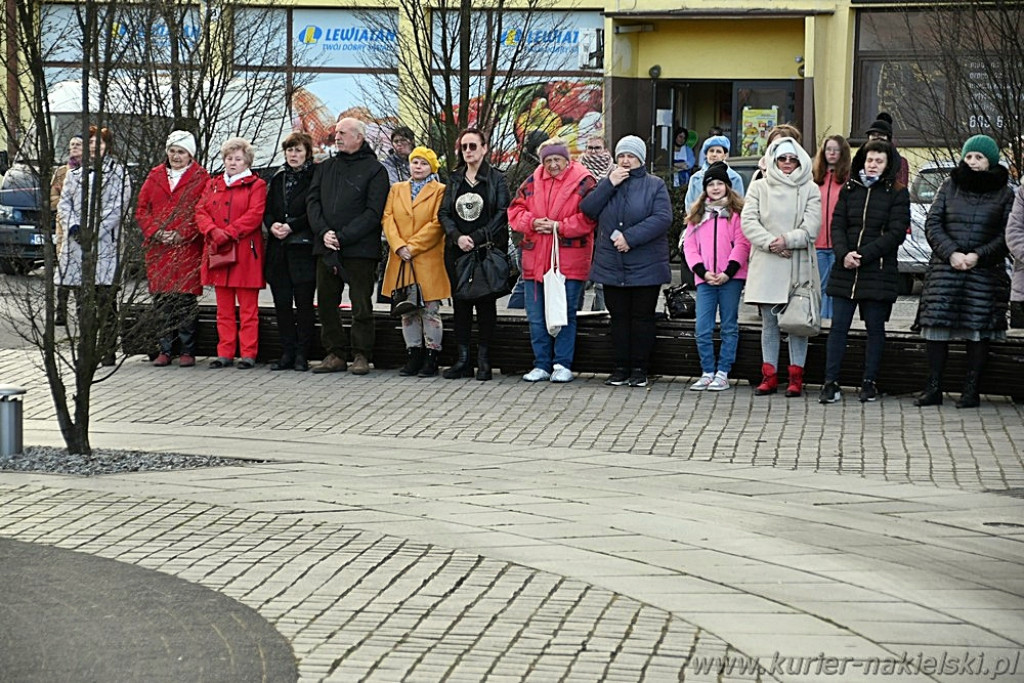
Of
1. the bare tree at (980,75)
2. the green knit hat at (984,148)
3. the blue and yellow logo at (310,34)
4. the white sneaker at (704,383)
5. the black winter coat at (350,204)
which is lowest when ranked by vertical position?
the white sneaker at (704,383)

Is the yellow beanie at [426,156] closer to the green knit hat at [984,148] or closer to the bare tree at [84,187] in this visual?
the bare tree at [84,187]

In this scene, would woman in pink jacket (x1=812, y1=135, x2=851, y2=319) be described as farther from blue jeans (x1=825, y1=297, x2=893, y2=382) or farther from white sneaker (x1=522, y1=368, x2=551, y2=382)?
white sneaker (x1=522, y1=368, x2=551, y2=382)

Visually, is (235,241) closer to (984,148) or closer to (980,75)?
(984,148)

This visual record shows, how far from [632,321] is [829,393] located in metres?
1.75

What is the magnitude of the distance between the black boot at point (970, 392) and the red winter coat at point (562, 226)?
121 inches

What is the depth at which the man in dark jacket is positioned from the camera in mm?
14320

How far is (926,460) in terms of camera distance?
414 inches

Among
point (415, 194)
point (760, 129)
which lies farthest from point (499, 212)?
point (760, 129)

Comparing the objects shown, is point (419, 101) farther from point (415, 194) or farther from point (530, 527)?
point (530, 527)

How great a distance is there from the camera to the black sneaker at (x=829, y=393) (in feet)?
42.2

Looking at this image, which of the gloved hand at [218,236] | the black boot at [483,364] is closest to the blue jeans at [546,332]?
the black boot at [483,364]

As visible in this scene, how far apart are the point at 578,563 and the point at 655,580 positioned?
1.42ft

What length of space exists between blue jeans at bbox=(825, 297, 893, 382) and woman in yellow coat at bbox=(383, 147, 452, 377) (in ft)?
10.3

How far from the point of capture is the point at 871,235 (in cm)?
1278
